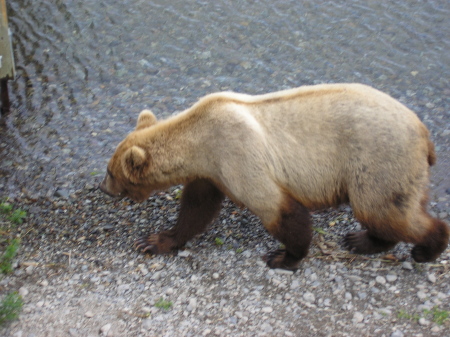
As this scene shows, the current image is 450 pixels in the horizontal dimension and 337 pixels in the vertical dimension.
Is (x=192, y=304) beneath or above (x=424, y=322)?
beneath

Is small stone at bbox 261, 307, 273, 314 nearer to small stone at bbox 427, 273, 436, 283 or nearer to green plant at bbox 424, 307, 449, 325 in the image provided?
green plant at bbox 424, 307, 449, 325

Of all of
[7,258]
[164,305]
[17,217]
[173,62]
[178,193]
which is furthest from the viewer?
[173,62]

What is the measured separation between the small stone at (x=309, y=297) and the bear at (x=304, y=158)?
11.3 inches

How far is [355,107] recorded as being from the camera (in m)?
4.16

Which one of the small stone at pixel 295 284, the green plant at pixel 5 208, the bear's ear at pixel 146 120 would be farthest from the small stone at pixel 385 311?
the green plant at pixel 5 208

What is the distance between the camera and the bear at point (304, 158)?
4.11 metres

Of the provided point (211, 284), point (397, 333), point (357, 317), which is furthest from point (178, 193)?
point (397, 333)

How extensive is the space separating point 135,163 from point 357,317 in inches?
77.0

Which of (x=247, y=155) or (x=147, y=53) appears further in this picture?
(x=147, y=53)

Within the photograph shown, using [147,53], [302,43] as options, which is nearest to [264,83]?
[302,43]

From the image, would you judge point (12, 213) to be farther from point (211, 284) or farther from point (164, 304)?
point (211, 284)

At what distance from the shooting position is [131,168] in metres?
4.53

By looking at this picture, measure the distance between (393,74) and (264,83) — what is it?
64.8 inches

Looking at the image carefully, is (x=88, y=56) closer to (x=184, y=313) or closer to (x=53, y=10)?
(x=53, y=10)
